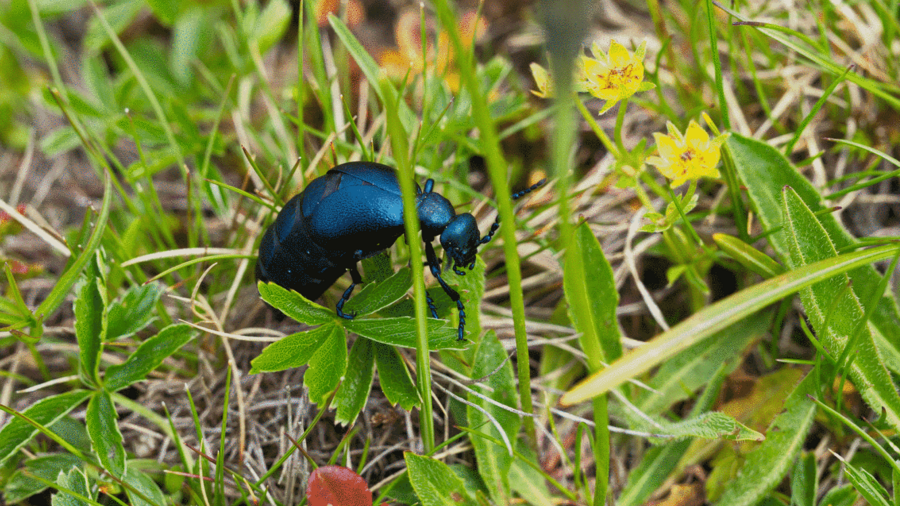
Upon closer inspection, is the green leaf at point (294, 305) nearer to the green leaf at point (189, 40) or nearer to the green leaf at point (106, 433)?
the green leaf at point (106, 433)

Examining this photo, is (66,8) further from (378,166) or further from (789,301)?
(789,301)

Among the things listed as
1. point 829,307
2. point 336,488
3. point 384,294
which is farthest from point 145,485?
point 829,307

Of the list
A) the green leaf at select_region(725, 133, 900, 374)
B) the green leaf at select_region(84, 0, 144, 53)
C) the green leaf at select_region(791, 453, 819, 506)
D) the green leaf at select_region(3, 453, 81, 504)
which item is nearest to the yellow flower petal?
the green leaf at select_region(725, 133, 900, 374)

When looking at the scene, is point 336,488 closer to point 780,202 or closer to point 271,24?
point 780,202

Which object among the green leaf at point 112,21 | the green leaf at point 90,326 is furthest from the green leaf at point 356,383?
the green leaf at point 112,21

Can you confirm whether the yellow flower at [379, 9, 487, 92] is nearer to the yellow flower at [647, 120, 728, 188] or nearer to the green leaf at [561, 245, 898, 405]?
the yellow flower at [647, 120, 728, 188]

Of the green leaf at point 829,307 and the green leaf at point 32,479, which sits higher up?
the green leaf at point 829,307
